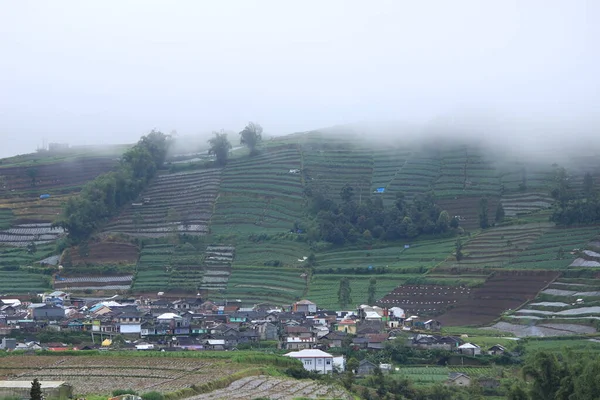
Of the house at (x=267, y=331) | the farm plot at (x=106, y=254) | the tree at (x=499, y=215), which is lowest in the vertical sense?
the house at (x=267, y=331)

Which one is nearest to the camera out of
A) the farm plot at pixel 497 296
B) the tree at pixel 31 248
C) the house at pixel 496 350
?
the house at pixel 496 350

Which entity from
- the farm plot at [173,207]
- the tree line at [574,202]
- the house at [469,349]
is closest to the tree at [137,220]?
the farm plot at [173,207]

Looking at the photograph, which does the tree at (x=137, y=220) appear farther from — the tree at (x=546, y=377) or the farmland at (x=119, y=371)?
the tree at (x=546, y=377)

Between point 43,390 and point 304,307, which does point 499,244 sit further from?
point 43,390

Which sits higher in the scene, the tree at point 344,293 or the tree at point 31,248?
the tree at point 31,248

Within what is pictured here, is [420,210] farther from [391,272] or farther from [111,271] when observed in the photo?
[111,271]

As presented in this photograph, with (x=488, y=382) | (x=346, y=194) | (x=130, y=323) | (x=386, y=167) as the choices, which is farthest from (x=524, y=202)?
(x=488, y=382)
